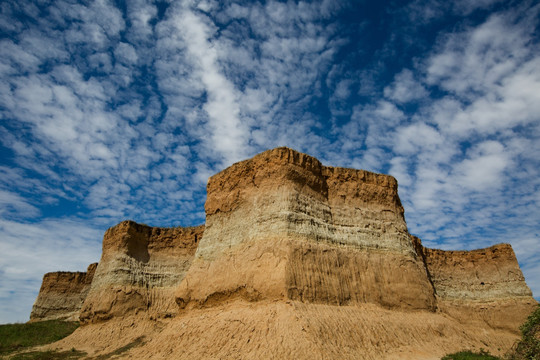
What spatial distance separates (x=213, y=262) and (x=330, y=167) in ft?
34.0

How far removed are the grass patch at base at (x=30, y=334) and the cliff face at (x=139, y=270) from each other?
3970 mm

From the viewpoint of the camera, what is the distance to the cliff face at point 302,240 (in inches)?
770

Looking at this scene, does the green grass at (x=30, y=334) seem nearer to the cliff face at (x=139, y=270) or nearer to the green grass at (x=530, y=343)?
the cliff face at (x=139, y=270)

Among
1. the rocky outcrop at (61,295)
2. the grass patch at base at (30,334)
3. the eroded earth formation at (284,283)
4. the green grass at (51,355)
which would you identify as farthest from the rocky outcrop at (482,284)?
the rocky outcrop at (61,295)

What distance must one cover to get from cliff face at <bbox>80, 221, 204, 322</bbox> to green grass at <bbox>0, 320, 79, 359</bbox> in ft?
13.1

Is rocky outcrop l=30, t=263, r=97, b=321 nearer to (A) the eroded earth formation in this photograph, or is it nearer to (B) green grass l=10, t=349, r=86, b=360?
(A) the eroded earth formation

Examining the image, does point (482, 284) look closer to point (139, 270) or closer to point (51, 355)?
point (139, 270)

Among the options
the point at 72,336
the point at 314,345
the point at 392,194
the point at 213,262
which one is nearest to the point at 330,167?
the point at 392,194

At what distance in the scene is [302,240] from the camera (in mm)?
20406

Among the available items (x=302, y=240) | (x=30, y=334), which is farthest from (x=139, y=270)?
(x=302, y=240)

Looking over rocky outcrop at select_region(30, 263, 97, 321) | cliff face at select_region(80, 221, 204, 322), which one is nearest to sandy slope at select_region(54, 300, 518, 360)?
cliff face at select_region(80, 221, 204, 322)

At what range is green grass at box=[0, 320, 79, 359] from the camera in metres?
28.2

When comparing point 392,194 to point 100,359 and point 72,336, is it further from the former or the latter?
point 72,336

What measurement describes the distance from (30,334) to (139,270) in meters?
10.9
